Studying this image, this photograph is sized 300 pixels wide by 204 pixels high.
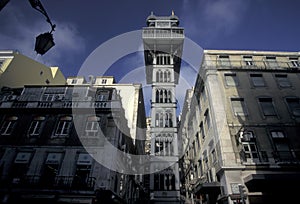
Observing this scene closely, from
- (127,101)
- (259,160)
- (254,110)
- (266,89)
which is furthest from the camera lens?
(127,101)

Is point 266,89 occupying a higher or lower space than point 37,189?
higher

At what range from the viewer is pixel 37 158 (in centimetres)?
1630

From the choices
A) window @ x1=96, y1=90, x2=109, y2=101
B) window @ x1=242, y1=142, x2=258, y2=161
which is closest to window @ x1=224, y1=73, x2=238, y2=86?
window @ x1=242, y1=142, x2=258, y2=161

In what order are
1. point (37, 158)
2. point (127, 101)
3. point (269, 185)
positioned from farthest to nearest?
1. point (127, 101)
2. point (37, 158)
3. point (269, 185)

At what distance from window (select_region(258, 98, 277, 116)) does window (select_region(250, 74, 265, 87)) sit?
202cm

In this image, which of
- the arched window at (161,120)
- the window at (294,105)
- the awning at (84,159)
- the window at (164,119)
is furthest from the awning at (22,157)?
the window at (294,105)

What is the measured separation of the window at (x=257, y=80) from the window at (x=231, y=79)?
6.36 feet

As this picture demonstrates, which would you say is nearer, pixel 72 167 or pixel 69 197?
pixel 69 197

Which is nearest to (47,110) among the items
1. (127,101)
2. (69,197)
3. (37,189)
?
(37,189)

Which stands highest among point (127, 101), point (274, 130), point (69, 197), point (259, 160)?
point (127, 101)

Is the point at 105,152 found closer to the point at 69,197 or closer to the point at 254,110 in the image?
the point at 69,197

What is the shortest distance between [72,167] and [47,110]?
7235 millimetres

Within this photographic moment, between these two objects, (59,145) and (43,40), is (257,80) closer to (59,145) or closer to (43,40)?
(43,40)

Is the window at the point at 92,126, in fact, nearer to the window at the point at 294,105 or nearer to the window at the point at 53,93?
the window at the point at 53,93
